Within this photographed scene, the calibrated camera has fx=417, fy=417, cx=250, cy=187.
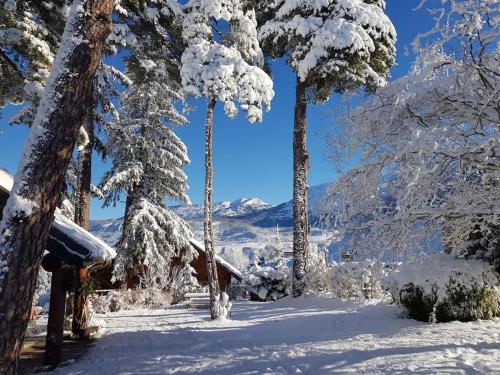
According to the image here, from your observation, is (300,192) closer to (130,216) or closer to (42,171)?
(130,216)

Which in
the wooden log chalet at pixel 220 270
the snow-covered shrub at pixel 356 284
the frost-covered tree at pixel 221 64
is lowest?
the snow-covered shrub at pixel 356 284

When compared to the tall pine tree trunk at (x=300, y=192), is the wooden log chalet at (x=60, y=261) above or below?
below

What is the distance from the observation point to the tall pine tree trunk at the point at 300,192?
1614cm

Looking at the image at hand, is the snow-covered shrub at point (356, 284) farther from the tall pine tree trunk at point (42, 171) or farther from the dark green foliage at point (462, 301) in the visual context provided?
the tall pine tree trunk at point (42, 171)

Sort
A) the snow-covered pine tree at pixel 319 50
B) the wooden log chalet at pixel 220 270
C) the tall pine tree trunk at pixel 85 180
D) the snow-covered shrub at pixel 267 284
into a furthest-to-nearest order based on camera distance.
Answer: the wooden log chalet at pixel 220 270 < the snow-covered shrub at pixel 267 284 < the snow-covered pine tree at pixel 319 50 < the tall pine tree trunk at pixel 85 180

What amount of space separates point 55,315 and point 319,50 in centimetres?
1142

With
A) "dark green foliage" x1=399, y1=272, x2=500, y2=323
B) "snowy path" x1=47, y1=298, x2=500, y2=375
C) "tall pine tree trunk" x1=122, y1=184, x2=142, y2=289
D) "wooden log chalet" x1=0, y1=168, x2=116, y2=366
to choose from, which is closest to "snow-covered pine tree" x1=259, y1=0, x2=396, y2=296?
"snowy path" x1=47, y1=298, x2=500, y2=375

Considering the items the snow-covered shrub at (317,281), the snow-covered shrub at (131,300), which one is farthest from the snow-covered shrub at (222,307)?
the snow-covered shrub at (131,300)

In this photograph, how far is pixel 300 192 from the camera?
16.3m

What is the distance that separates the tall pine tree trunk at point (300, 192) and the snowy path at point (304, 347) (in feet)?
13.0

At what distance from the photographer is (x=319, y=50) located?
14.4m

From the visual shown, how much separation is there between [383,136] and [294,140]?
952 centimetres

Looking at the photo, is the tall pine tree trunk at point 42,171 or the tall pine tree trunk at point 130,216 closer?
the tall pine tree trunk at point 42,171

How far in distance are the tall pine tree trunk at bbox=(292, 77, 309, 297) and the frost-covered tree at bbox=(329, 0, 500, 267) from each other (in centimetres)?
831
